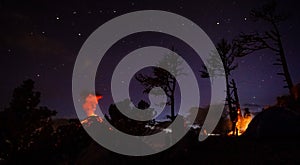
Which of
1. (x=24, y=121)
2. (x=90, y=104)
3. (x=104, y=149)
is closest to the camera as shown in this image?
(x=24, y=121)

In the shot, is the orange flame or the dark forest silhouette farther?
the orange flame

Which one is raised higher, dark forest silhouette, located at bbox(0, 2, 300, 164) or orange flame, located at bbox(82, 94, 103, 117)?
orange flame, located at bbox(82, 94, 103, 117)

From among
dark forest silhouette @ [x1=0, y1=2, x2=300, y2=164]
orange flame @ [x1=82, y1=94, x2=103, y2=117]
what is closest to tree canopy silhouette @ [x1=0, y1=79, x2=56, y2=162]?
dark forest silhouette @ [x1=0, y1=2, x2=300, y2=164]

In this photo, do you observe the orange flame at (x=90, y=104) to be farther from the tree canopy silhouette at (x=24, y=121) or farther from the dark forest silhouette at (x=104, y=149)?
the tree canopy silhouette at (x=24, y=121)

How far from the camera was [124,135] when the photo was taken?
7.90m

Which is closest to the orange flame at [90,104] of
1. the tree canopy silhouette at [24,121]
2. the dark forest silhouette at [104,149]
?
the dark forest silhouette at [104,149]

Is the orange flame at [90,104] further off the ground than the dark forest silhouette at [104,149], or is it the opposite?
the orange flame at [90,104]

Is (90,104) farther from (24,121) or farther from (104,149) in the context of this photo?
(24,121)

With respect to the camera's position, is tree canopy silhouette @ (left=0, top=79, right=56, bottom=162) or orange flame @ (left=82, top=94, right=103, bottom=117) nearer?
tree canopy silhouette @ (left=0, top=79, right=56, bottom=162)

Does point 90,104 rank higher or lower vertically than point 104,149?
higher

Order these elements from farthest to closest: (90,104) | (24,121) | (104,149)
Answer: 1. (90,104)
2. (104,149)
3. (24,121)

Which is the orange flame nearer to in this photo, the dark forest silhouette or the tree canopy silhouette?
the dark forest silhouette

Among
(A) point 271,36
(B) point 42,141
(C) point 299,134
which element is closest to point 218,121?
(A) point 271,36

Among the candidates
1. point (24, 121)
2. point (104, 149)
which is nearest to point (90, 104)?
point (104, 149)
